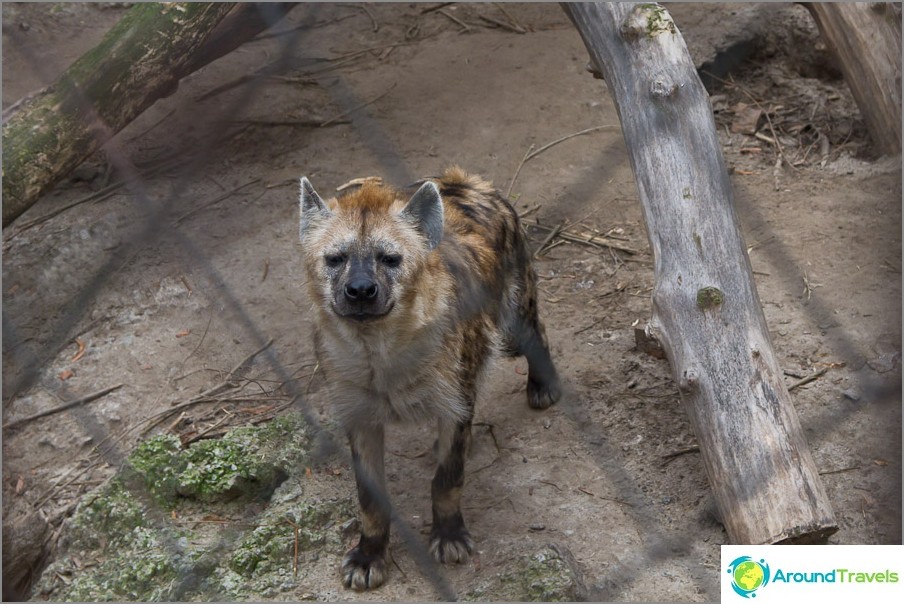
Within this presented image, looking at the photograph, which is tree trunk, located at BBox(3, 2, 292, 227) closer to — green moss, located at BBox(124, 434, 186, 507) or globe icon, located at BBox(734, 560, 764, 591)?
green moss, located at BBox(124, 434, 186, 507)

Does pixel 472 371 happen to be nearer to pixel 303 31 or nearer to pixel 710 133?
pixel 710 133

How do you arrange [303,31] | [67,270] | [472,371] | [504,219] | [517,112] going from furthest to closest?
[303,31], [517,112], [67,270], [504,219], [472,371]

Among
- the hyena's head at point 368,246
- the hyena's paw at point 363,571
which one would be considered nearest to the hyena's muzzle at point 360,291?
the hyena's head at point 368,246

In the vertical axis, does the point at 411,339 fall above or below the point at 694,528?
above

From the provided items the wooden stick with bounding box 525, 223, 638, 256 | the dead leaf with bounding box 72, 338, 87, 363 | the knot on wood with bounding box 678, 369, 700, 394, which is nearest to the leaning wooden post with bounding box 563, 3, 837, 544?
the knot on wood with bounding box 678, 369, 700, 394

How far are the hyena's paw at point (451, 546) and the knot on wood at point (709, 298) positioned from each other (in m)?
1.03

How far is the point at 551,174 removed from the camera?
458cm

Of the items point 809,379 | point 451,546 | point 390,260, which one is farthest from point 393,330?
point 809,379

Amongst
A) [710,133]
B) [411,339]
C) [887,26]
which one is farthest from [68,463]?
[887,26]

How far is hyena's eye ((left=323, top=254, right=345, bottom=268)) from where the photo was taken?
2742 millimetres

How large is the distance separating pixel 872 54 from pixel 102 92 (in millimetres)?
3138

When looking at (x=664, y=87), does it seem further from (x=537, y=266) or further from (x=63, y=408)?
(x=63, y=408)

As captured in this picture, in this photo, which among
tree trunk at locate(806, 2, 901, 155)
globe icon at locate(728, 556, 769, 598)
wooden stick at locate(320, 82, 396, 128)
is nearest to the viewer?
globe icon at locate(728, 556, 769, 598)

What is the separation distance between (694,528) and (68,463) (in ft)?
7.60
